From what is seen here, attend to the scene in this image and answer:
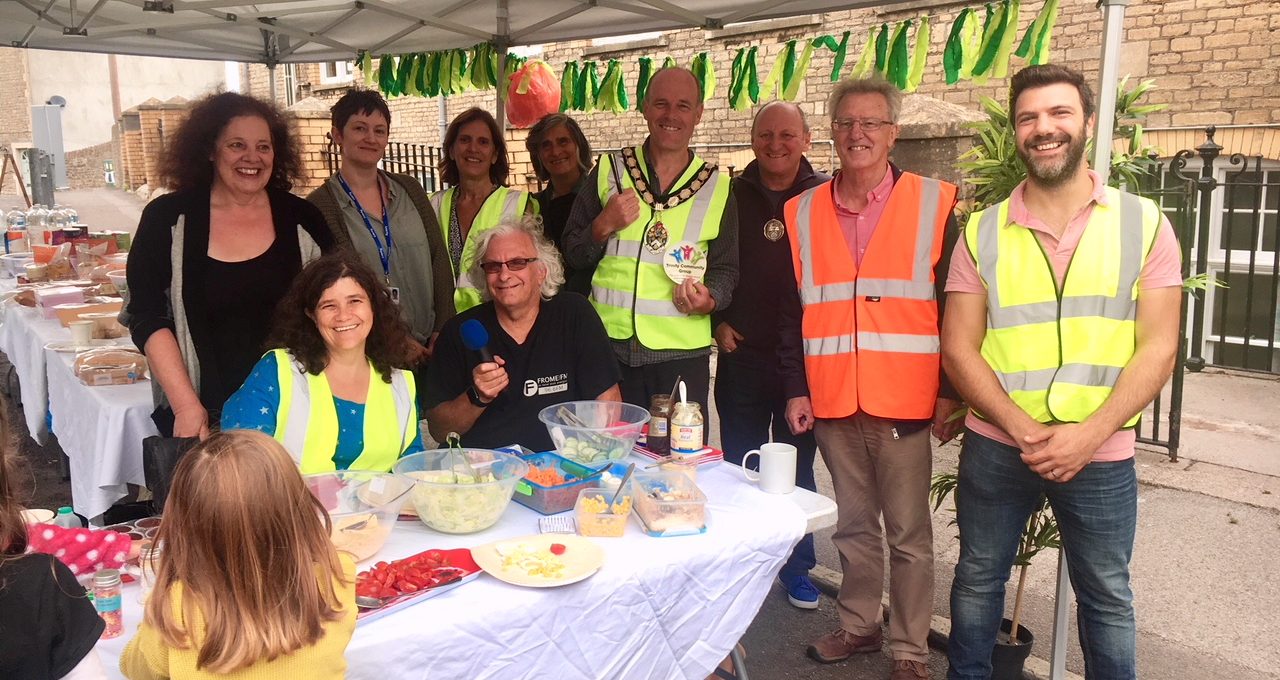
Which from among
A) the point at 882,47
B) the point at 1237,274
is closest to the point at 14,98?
the point at 882,47

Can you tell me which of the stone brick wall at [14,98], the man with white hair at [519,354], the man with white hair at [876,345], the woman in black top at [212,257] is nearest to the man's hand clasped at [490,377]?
the man with white hair at [519,354]

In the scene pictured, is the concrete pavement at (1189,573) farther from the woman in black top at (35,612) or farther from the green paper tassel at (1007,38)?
the woman in black top at (35,612)

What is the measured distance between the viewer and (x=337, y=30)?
5.86 m

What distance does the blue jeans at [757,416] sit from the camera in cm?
366

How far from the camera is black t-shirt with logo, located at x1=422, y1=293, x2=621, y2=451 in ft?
9.62

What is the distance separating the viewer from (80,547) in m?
1.89

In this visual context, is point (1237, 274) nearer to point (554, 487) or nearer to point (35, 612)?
point (554, 487)

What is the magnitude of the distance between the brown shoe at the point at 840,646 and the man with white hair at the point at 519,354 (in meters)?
1.20

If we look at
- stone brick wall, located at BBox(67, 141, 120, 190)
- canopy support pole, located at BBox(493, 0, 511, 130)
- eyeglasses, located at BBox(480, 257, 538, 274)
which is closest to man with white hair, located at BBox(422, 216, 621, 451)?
eyeglasses, located at BBox(480, 257, 538, 274)

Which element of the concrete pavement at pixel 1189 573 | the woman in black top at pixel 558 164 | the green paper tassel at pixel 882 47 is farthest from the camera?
the woman in black top at pixel 558 164

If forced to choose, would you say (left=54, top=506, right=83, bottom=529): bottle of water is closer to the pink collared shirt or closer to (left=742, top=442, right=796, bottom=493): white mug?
(left=742, top=442, right=796, bottom=493): white mug

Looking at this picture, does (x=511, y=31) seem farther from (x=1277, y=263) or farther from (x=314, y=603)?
(x=1277, y=263)

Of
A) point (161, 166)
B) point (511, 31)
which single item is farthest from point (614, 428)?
point (511, 31)

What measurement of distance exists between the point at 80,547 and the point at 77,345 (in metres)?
2.81
